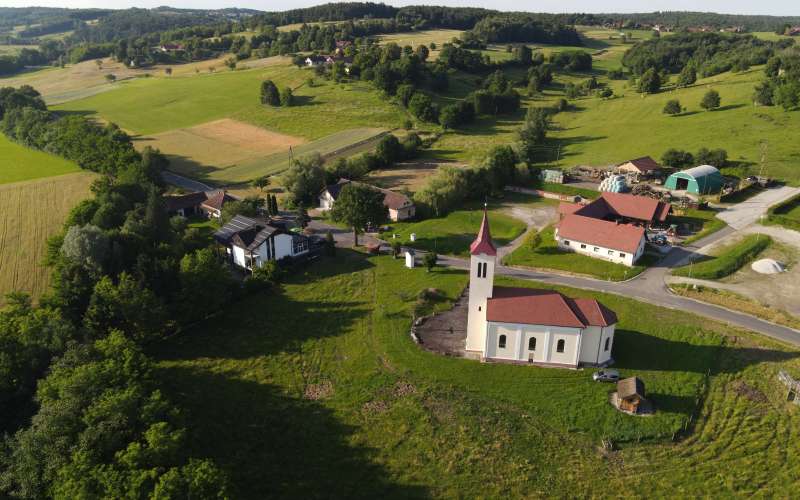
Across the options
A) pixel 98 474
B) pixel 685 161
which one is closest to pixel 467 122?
pixel 685 161

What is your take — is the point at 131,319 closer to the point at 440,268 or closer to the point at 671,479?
the point at 440,268

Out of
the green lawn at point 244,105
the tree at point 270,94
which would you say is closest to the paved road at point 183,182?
the green lawn at point 244,105

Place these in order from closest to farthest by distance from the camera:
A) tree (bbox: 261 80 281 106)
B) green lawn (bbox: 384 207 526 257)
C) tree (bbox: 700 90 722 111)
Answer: green lawn (bbox: 384 207 526 257) → tree (bbox: 700 90 722 111) → tree (bbox: 261 80 281 106)

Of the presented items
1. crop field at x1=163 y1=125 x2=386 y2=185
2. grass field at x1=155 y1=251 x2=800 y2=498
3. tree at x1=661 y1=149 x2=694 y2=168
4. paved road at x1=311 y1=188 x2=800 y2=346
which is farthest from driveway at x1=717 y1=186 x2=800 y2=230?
crop field at x1=163 y1=125 x2=386 y2=185

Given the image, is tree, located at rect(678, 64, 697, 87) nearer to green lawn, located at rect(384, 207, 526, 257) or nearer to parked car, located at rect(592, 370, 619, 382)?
green lawn, located at rect(384, 207, 526, 257)

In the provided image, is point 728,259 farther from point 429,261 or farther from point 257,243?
point 257,243

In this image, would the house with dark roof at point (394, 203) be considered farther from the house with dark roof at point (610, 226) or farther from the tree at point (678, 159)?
the tree at point (678, 159)
